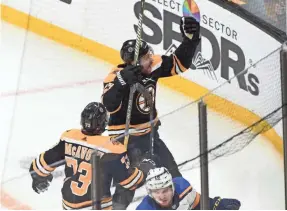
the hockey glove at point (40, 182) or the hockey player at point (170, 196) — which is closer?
the hockey player at point (170, 196)

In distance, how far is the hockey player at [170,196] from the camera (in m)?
3.05

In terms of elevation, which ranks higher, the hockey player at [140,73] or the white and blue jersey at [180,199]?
the hockey player at [140,73]

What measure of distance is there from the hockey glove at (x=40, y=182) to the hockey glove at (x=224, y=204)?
2.13 ft

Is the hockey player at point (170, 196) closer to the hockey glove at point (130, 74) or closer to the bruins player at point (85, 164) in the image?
the bruins player at point (85, 164)

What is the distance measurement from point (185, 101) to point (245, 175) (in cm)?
82

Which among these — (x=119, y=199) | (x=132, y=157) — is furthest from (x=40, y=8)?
(x=119, y=199)

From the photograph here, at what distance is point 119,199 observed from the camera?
301 centimetres

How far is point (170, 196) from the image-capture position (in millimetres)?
3123

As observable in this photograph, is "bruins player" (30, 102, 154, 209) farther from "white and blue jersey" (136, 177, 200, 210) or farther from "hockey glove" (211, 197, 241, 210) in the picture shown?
"hockey glove" (211, 197, 241, 210)

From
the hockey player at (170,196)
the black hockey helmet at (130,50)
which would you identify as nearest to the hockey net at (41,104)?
the black hockey helmet at (130,50)

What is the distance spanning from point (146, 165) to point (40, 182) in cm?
49

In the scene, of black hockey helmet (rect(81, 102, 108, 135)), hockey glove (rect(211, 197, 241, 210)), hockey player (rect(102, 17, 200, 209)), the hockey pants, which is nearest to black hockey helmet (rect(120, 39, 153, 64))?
hockey player (rect(102, 17, 200, 209))

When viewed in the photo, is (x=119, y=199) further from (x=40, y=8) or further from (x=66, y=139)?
(x=40, y=8)

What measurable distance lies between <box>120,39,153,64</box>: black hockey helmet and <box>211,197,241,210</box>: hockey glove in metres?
0.83
